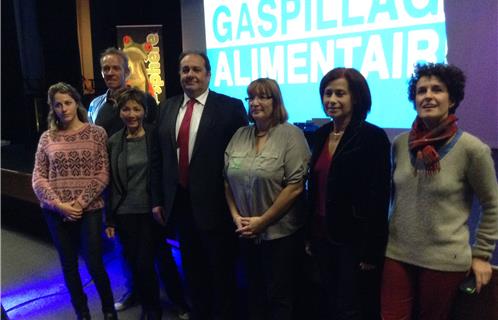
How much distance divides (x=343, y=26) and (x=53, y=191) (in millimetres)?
2417

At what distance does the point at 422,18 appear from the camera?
9.48ft

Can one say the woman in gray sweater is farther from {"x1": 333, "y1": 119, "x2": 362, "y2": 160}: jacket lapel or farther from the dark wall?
the dark wall

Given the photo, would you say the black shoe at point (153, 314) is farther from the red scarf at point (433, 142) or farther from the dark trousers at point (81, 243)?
the red scarf at point (433, 142)

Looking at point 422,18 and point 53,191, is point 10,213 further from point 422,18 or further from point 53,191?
point 422,18

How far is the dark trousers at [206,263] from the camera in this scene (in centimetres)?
192

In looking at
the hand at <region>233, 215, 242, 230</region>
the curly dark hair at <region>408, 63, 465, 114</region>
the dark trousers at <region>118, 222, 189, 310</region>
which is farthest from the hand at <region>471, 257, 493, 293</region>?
the dark trousers at <region>118, 222, 189, 310</region>

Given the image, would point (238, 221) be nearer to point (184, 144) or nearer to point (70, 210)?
point (184, 144)

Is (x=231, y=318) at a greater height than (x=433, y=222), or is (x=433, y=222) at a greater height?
(x=433, y=222)

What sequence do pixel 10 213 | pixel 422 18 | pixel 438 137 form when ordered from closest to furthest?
pixel 438 137
pixel 422 18
pixel 10 213

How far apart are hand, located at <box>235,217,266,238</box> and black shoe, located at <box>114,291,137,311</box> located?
1.10m

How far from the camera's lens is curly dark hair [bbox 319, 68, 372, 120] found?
4.93ft

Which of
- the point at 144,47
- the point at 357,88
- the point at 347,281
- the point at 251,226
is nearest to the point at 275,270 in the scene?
the point at 251,226

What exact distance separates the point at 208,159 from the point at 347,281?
77 cm

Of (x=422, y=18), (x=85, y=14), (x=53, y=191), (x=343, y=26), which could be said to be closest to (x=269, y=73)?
(x=343, y=26)
